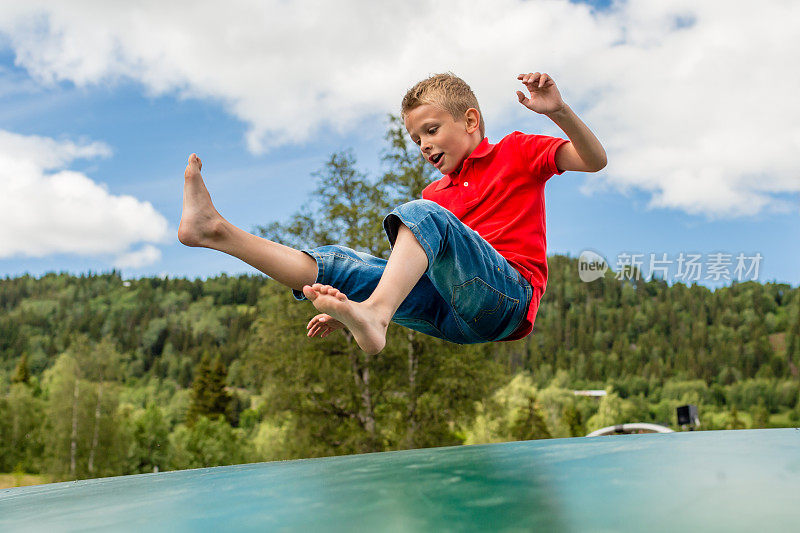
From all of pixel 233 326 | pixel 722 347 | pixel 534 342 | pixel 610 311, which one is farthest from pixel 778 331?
pixel 233 326

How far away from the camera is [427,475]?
6.81ft

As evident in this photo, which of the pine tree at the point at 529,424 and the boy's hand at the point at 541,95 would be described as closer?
the boy's hand at the point at 541,95

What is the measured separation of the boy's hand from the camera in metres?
2.21

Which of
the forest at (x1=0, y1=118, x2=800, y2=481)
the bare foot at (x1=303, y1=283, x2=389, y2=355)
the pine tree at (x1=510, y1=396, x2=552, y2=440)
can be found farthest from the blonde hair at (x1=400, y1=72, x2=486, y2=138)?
the pine tree at (x1=510, y1=396, x2=552, y2=440)

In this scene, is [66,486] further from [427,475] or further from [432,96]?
[432,96]

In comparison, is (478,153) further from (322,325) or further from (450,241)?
(322,325)

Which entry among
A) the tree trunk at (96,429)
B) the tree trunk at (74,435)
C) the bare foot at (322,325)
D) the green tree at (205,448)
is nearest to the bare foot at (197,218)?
the bare foot at (322,325)

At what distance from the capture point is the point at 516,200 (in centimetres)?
260

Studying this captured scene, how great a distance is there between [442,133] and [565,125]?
0.54 meters

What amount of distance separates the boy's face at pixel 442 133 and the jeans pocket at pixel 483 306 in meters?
0.65

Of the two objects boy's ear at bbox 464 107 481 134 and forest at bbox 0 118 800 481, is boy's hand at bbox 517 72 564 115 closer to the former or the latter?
boy's ear at bbox 464 107 481 134

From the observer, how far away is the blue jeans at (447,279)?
2031 mm

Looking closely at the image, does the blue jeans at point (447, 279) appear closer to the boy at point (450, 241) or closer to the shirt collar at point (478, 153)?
the boy at point (450, 241)

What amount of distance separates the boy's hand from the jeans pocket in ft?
2.05
